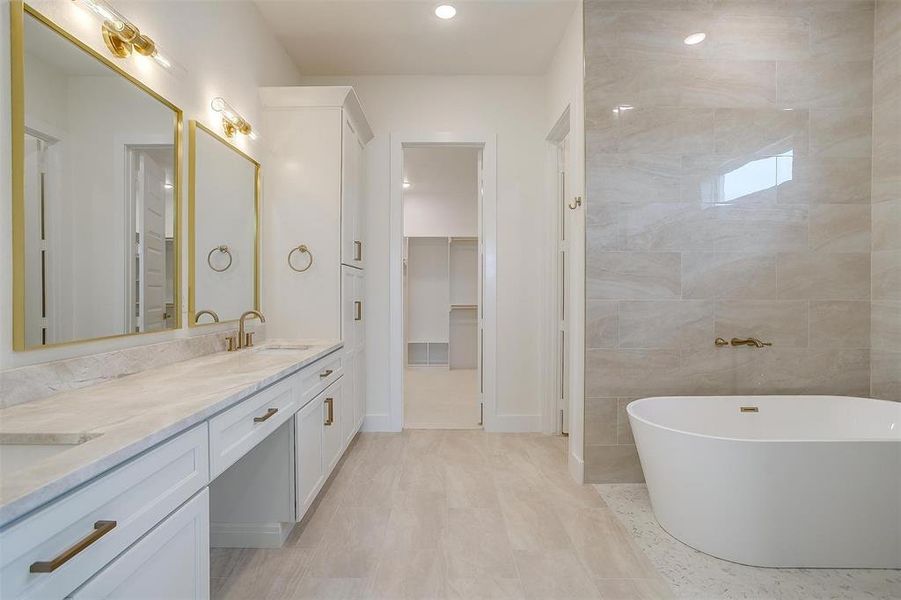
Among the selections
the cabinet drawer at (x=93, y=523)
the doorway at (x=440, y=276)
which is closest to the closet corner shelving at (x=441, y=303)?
the doorway at (x=440, y=276)

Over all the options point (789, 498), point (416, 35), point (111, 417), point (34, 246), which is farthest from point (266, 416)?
point (416, 35)

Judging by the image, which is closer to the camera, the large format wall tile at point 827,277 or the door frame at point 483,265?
the large format wall tile at point 827,277

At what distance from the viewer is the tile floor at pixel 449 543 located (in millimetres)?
1670

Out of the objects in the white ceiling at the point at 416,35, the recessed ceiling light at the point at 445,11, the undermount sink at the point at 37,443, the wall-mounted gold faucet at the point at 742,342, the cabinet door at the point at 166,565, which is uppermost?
the white ceiling at the point at 416,35

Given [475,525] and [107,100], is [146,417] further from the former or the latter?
[475,525]

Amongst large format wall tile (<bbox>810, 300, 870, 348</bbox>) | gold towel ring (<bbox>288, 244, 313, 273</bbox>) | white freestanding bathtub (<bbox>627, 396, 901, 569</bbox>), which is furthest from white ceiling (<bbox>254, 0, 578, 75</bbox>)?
white freestanding bathtub (<bbox>627, 396, 901, 569</bbox>)

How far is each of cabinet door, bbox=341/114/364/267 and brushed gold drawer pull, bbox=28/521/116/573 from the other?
206 cm

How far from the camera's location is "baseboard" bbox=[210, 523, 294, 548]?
1908 millimetres

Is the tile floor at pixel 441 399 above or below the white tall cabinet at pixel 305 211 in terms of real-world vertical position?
below

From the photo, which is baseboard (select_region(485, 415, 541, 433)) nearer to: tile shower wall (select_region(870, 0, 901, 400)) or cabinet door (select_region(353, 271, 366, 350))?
cabinet door (select_region(353, 271, 366, 350))

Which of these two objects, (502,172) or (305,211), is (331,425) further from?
(502,172)

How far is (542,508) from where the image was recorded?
90.1 inches

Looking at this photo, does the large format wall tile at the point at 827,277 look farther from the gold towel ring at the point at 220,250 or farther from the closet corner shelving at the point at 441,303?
the closet corner shelving at the point at 441,303

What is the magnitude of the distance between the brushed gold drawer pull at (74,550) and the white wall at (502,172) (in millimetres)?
2697
